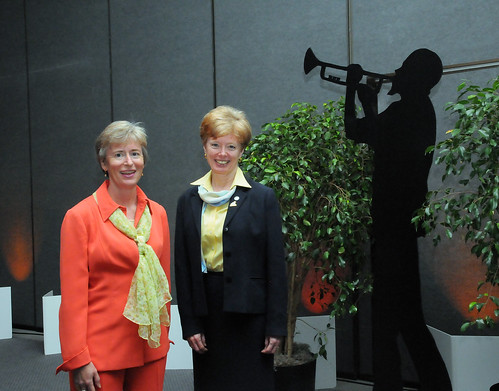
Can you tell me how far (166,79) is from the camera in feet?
14.3

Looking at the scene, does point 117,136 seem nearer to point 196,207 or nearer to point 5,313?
point 196,207

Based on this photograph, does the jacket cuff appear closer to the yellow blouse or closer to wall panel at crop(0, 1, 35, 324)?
the yellow blouse

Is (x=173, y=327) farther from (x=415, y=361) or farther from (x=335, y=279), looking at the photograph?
(x=415, y=361)

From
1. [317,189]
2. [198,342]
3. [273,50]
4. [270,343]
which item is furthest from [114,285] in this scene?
[273,50]

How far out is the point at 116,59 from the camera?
462 centimetres

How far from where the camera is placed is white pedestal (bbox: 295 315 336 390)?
3.42 metres

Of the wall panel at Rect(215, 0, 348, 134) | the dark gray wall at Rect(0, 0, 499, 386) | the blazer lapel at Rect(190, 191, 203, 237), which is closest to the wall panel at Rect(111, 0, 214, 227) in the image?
the dark gray wall at Rect(0, 0, 499, 386)

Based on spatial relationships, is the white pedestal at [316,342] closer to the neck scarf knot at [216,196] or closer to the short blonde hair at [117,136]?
the neck scarf knot at [216,196]

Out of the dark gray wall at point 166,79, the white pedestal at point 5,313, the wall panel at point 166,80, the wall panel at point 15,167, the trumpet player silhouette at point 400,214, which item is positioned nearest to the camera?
the trumpet player silhouette at point 400,214

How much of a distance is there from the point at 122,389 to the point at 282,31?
2816 millimetres

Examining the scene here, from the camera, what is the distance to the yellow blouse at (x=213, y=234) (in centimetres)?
178

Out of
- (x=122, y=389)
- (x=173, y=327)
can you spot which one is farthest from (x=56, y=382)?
(x=122, y=389)

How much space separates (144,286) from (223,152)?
1.71 ft

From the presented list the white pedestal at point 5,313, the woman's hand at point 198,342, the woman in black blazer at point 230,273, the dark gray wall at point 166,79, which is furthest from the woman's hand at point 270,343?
the white pedestal at point 5,313
